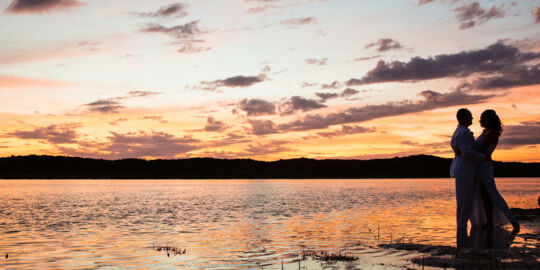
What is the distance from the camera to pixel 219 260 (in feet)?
48.1

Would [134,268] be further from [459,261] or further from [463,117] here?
[463,117]

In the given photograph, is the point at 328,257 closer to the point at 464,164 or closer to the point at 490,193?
the point at 464,164

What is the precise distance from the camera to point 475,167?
15602 millimetres

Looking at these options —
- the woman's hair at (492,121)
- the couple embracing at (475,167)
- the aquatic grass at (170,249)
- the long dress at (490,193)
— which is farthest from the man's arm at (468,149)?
the aquatic grass at (170,249)

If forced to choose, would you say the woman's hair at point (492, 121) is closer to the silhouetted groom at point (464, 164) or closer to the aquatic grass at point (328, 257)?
the silhouetted groom at point (464, 164)

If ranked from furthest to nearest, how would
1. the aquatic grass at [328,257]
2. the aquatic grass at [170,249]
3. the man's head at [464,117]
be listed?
1. the aquatic grass at [170,249]
2. the man's head at [464,117]
3. the aquatic grass at [328,257]

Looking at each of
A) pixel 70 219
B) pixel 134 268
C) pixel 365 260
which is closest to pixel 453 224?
pixel 365 260

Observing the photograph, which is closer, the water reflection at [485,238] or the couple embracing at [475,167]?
the water reflection at [485,238]

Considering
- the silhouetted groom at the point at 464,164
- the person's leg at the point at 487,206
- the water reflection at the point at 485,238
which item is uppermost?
the silhouetted groom at the point at 464,164

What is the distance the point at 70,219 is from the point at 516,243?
26126mm

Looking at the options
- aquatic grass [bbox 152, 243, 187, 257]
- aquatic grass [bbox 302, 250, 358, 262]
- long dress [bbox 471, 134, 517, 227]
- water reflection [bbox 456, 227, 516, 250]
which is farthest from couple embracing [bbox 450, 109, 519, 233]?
aquatic grass [bbox 152, 243, 187, 257]

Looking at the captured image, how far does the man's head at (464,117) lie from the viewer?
49.6ft

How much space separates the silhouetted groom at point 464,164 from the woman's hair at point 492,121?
87 cm

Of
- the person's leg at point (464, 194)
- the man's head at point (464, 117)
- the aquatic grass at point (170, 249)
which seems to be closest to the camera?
the man's head at point (464, 117)
